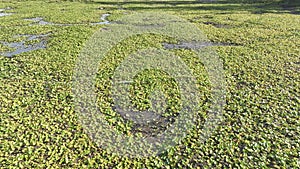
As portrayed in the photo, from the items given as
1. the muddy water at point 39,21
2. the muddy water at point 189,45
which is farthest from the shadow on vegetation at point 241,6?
the muddy water at point 189,45

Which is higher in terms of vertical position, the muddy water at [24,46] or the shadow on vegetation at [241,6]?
the shadow on vegetation at [241,6]

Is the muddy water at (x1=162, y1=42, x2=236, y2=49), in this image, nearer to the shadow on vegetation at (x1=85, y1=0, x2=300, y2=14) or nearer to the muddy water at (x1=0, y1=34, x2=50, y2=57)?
the muddy water at (x1=0, y1=34, x2=50, y2=57)

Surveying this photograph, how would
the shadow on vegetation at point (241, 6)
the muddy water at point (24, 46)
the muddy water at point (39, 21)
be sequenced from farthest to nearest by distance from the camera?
the shadow on vegetation at point (241, 6), the muddy water at point (39, 21), the muddy water at point (24, 46)

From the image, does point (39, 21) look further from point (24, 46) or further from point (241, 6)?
point (241, 6)

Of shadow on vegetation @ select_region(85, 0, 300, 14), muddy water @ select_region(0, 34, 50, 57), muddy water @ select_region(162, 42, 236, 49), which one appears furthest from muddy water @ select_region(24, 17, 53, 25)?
muddy water @ select_region(162, 42, 236, 49)

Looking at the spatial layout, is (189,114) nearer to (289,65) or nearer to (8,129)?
(8,129)

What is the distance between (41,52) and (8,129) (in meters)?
7.61

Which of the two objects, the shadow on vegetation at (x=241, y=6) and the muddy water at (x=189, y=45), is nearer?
the muddy water at (x=189, y=45)

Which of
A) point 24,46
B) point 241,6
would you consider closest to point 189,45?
point 24,46

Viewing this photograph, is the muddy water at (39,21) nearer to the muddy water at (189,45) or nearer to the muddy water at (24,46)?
the muddy water at (24,46)

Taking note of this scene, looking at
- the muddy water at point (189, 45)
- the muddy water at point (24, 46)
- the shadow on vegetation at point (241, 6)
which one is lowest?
the muddy water at point (24, 46)

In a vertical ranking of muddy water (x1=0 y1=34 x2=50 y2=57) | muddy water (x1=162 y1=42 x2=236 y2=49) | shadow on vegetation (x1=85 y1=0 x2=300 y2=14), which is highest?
A: shadow on vegetation (x1=85 y1=0 x2=300 y2=14)

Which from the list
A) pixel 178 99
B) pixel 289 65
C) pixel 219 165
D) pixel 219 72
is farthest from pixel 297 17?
pixel 219 165

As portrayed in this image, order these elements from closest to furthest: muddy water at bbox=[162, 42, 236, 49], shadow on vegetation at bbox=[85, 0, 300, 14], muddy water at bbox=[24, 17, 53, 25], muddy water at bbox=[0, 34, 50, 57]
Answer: muddy water at bbox=[0, 34, 50, 57] < muddy water at bbox=[162, 42, 236, 49] < muddy water at bbox=[24, 17, 53, 25] < shadow on vegetation at bbox=[85, 0, 300, 14]
